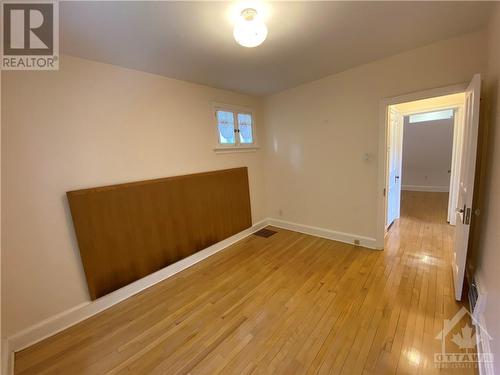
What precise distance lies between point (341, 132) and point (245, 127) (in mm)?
1594

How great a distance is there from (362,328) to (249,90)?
11.1 ft

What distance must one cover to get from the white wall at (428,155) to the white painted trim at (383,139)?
483cm

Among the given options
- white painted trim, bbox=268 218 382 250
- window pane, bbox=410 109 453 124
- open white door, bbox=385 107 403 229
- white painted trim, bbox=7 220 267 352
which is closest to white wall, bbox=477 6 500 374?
white painted trim, bbox=268 218 382 250

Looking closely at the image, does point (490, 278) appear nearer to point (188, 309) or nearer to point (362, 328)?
point (362, 328)

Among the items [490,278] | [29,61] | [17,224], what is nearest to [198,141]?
[29,61]

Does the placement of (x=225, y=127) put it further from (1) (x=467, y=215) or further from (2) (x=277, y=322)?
(1) (x=467, y=215)

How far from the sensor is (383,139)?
8.69 ft

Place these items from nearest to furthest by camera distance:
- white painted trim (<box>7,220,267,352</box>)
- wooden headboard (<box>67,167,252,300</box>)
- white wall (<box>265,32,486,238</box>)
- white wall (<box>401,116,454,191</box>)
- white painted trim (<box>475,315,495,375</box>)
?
white painted trim (<box>475,315,495,375</box>) < white painted trim (<box>7,220,267,352</box>) < wooden headboard (<box>67,167,252,300</box>) < white wall (<box>265,32,486,238</box>) < white wall (<box>401,116,454,191</box>)

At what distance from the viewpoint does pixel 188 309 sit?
6.68 ft

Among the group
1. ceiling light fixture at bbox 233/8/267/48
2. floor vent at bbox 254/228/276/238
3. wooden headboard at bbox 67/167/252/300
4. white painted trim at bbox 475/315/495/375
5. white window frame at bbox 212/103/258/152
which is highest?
ceiling light fixture at bbox 233/8/267/48

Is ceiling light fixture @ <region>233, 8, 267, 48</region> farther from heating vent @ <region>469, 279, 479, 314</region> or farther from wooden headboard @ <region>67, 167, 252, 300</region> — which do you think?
heating vent @ <region>469, 279, 479, 314</region>

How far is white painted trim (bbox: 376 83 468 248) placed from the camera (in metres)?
2.23

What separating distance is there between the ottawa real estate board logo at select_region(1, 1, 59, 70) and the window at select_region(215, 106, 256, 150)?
1888mm

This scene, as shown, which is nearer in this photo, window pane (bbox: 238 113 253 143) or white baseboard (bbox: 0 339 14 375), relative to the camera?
white baseboard (bbox: 0 339 14 375)
